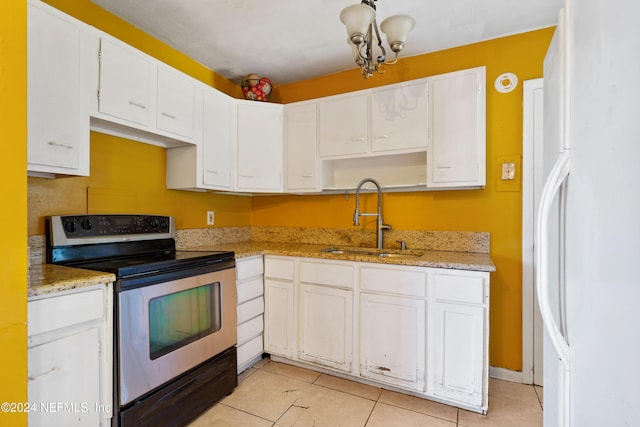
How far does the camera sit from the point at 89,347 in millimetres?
1275

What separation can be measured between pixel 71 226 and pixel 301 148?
1665mm

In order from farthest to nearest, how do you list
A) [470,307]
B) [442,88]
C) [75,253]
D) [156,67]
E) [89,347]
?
[442,88], [156,67], [470,307], [75,253], [89,347]

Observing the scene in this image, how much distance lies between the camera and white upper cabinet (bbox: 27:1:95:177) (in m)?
1.35

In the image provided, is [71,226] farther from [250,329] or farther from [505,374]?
[505,374]

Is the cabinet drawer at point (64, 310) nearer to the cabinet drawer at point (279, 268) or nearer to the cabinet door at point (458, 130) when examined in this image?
the cabinet drawer at point (279, 268)

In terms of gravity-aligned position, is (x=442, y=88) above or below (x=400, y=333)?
above

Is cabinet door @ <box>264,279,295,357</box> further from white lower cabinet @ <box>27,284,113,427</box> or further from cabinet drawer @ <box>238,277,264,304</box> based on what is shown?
white lower cabinet @ <box>27,284,113,427</box>

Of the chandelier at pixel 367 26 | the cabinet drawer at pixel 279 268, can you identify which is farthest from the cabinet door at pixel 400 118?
the cabinet drawer at pixel 279 268

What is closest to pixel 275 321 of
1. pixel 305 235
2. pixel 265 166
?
pixel 305 235

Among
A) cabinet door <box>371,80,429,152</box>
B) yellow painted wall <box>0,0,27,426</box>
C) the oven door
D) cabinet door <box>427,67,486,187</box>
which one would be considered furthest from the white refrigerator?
the oven door

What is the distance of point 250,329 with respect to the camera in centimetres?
228

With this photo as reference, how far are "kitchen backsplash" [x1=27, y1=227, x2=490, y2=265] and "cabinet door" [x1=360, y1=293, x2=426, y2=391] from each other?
650 mm

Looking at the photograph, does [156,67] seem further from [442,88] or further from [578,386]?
[578,386]

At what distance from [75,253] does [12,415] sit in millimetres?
928
